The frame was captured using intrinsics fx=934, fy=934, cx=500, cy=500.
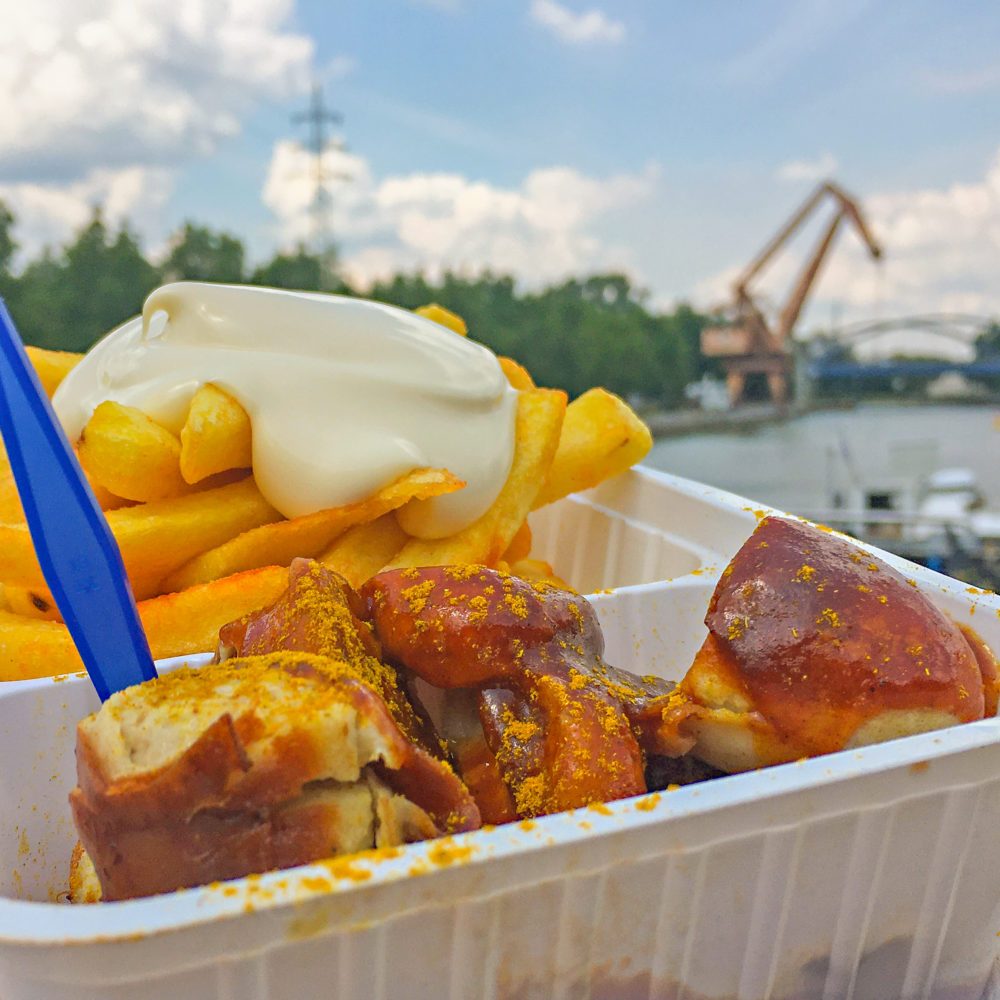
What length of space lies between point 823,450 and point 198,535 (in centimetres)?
5349

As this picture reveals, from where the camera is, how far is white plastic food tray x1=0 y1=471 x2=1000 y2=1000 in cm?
88

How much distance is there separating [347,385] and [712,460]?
4765 cm

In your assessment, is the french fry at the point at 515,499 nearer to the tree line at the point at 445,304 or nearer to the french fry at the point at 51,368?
the french fry at the point at 51,368

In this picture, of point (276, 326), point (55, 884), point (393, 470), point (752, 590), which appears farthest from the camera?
point (276, 326)

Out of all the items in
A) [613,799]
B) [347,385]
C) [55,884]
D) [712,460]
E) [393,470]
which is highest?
[347,385]

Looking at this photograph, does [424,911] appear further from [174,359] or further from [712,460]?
[712,460]

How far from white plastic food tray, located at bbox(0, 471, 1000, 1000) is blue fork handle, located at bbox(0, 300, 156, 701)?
0.29m

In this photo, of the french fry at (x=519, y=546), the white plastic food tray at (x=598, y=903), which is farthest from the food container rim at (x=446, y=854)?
the french fry at (x=519, y=546)

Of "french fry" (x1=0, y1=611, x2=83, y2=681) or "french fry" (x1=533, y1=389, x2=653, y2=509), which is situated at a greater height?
"french fry" (x1=533, y1=389, x2=653, y2=509)

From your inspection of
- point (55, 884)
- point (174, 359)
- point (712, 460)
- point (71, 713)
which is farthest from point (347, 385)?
point (712, 460)

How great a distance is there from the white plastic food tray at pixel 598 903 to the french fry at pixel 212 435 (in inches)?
25.8

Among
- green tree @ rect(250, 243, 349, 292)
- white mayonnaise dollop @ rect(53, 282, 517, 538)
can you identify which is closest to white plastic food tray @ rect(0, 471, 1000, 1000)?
white mayonnaise dollop @ rect(53, 282, 517, 538)

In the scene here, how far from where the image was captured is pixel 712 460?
159ft

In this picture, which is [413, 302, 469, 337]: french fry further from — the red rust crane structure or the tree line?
the red rust crane structure
